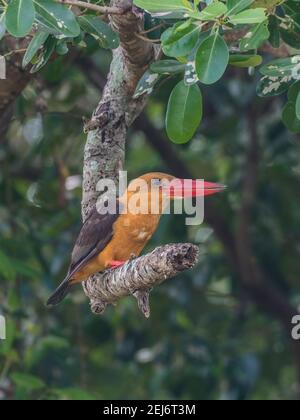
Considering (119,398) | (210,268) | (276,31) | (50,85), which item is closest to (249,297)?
(210,268)

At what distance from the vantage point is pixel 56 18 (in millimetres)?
3158

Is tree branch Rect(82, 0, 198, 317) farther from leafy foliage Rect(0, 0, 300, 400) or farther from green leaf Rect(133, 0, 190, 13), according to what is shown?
leafy foliage Rect(0, 0, 300, 400)

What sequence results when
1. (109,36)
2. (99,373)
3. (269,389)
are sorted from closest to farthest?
(109,36), (99,373), (269,389)

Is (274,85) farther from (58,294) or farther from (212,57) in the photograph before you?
(58,294)

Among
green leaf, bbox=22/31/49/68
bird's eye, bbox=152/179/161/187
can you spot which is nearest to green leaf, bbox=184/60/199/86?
green leaf, bbox=22/31/49/68

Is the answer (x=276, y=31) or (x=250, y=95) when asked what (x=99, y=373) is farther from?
(x=276, y=31)

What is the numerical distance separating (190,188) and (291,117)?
3.09 ft

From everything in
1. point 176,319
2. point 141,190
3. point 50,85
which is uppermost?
point 50,85

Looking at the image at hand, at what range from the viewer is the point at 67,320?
6414 mm

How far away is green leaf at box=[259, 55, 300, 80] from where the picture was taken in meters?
3.41

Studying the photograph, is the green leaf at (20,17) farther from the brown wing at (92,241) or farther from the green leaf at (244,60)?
Answer: the brown wing at (92,241)

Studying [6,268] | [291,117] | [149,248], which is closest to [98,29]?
[291,117]

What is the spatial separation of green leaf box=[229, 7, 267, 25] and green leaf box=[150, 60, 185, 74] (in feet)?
1.46

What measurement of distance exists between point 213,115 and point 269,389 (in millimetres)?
1806
